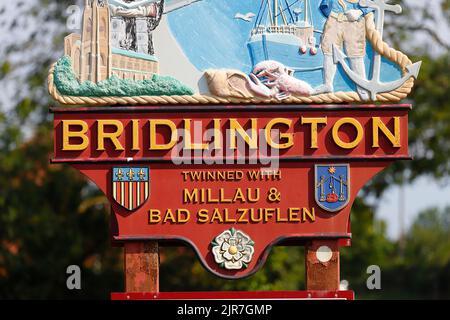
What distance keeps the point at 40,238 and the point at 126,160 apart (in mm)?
24699

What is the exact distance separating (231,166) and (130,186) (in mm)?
1147

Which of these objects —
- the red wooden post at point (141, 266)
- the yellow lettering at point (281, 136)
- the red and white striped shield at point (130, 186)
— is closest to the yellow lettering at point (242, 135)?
the yellow lettering at point (281, 136)

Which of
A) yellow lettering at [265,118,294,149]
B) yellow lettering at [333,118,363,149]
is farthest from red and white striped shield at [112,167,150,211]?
yellow lettering at [333,118,363,149]

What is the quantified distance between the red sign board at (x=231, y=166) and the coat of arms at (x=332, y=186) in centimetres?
1

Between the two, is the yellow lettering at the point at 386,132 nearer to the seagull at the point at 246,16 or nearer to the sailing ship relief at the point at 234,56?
the sailing ship relief at the point at 234,56

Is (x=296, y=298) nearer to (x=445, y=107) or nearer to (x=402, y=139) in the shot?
(x=402, y=139)

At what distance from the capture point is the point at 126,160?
15.0 m

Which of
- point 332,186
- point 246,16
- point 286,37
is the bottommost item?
point 332,186

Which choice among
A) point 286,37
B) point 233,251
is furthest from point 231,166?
point 286,37

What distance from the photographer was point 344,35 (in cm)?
1523

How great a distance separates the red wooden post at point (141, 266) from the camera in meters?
14.9

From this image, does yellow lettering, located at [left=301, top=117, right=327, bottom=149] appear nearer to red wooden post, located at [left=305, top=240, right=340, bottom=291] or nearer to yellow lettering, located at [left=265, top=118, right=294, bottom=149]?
yellow lettering, located at [left=265, top=118, right=294, bottom=149]

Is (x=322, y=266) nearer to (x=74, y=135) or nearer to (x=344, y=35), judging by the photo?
(x=344, y=35)

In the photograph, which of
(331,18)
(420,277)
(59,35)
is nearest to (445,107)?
(59,35)
